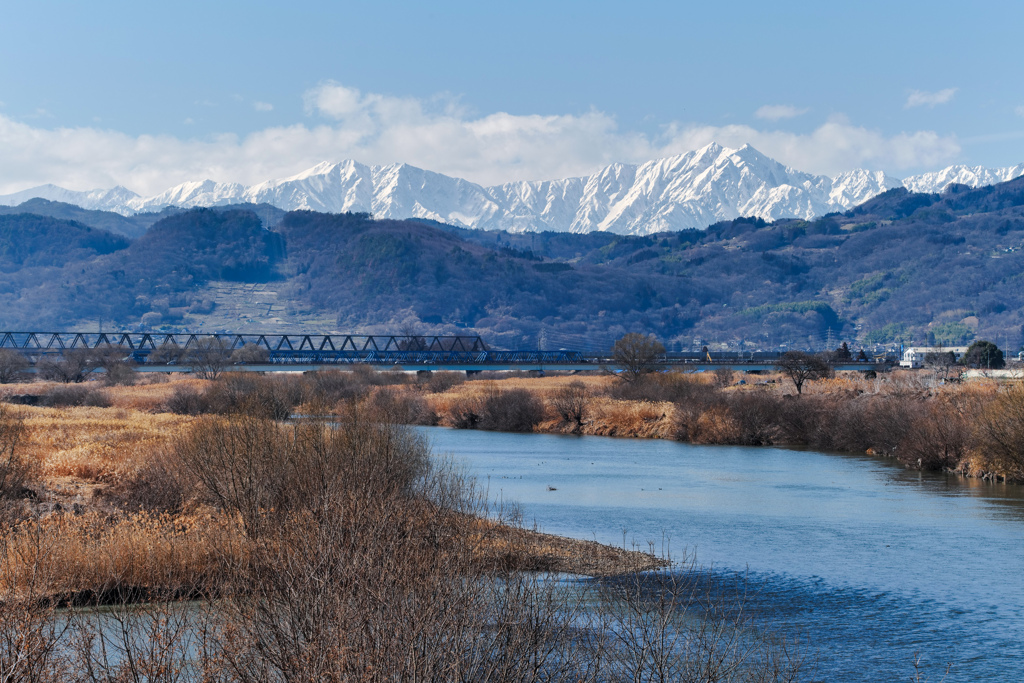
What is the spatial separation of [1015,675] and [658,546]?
563 inches

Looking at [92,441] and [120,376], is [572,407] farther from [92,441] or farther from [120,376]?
[120,376]

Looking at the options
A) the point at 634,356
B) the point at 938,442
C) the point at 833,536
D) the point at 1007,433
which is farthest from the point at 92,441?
the point at 634,356

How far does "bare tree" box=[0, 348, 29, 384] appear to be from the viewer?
138625mm

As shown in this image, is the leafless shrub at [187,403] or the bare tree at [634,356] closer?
the leafless shrub at [187,403]

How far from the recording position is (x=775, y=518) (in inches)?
1690

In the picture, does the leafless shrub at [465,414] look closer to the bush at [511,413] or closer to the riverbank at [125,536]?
the bush at [511,413]

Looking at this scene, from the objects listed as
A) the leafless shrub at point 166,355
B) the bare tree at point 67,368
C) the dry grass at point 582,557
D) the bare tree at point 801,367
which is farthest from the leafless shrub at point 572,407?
the leafless shrub at point 166,355

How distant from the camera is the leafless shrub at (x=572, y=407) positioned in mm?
90500

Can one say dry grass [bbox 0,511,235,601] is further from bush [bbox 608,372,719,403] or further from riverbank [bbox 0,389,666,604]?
bush [bbox 608,372,719,403]

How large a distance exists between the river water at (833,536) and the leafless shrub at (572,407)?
20.4 meters

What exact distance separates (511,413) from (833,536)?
55268 mm

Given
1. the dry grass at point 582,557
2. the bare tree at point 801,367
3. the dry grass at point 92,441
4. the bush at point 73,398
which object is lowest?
the bush at point 73,398

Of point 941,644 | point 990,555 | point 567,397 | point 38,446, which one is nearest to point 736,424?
point 567,397

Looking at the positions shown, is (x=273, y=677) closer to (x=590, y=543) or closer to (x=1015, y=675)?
(x=1015, y=675)
